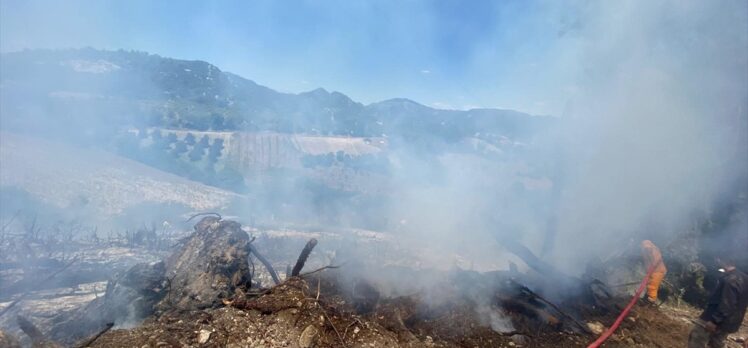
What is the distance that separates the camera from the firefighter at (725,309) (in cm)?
561

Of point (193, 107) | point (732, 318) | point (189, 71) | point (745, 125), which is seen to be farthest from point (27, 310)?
point (189, 71)

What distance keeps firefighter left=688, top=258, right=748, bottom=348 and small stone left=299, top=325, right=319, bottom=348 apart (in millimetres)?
6106

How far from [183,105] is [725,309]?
36883mm

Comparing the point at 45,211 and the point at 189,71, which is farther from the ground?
the point at 189,71

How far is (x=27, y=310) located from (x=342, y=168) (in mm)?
21218

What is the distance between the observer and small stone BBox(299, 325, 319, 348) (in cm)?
440

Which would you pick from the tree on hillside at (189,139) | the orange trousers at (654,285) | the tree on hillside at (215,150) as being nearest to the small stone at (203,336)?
→ the orange trousers at (654,285)

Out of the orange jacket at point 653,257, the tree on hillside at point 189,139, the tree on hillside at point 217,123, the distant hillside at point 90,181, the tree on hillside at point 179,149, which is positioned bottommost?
the distant hillside at point 90,181

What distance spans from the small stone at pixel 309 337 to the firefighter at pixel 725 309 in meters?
6.11

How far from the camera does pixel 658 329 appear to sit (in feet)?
21.5

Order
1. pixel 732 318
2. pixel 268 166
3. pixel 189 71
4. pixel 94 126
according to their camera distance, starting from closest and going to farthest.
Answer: pixel 732 318 < pixel 94 126 < pixel 268 166 < pixel 189 71

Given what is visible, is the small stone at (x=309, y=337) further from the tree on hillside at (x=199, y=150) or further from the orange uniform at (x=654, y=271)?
the tree on hillside at (x=199, y=150)

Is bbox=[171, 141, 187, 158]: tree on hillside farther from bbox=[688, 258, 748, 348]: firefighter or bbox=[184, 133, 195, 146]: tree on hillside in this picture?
bbox=[688, 258, 748, 348]: firefighter

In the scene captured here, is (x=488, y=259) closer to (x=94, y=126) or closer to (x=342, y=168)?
(x=342, y=168)
